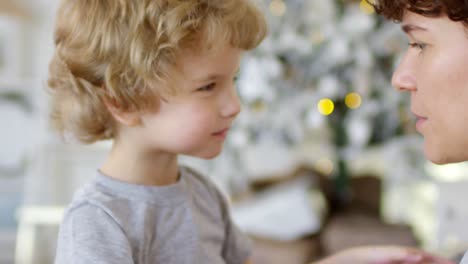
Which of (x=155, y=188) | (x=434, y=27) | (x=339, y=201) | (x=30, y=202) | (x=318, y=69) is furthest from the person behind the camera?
(x=30, y=202)

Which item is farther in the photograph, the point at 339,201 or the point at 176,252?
the point at 339,201

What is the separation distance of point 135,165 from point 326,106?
1652 millimetres

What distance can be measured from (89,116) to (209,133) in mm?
210

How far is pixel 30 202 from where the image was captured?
351 centimetres

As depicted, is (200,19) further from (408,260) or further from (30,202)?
(30,202)

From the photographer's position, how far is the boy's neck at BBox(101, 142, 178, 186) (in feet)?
3.58

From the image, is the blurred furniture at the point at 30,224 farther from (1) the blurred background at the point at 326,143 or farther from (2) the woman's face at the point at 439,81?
(2) the woman's face at the point at 439,81

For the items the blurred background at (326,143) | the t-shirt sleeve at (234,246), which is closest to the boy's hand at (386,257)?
the t-shirt sleeve at (234,246)

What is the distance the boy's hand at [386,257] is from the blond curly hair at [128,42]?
0.46 m

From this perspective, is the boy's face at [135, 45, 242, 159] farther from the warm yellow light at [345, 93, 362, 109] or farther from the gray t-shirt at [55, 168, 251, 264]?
the warm yellow light at [345, 93, 362, 109]

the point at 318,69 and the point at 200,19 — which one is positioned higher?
the point at 200,19

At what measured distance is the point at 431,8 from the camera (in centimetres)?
97

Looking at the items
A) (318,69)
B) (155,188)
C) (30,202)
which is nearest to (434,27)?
(155,188)

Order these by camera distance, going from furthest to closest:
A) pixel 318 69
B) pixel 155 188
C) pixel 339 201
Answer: pixel 339 201, pixel 318 69, pixel 155 188
